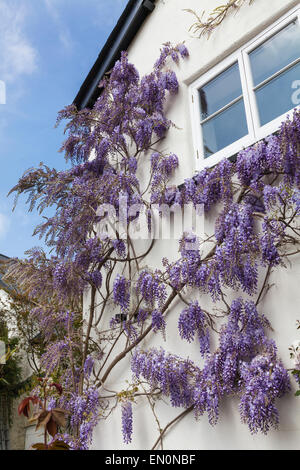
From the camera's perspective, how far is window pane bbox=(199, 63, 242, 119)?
4035 millimetres

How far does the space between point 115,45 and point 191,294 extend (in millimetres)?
3524

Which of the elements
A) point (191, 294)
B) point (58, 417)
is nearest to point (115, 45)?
point (191, 294)

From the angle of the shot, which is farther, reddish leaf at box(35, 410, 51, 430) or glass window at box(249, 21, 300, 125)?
glass window at box(249, 21, 300, 125)

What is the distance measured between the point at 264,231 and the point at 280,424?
4.09 feet

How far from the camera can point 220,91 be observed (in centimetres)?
417

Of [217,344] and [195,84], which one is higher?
[195,84]

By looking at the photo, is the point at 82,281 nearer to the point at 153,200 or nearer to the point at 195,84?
the point at 153,200

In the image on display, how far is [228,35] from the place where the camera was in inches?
163

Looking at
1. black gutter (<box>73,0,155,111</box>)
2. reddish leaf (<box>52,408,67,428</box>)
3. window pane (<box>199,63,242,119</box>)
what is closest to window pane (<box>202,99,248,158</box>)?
window pane (<box>199,63,242,119</box>)

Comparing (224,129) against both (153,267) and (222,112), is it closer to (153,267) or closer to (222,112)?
(222,112)

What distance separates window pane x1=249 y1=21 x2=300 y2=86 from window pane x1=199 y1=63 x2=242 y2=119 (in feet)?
0.66

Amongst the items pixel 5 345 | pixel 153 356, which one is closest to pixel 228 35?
pixel 153 356

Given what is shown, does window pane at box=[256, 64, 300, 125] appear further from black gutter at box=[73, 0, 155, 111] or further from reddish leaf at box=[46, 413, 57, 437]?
reddish leaf at box=[46, 413, 57, 437]

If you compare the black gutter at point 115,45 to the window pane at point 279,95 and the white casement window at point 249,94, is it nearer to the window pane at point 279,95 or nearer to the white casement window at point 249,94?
the white casement window at point 249,94
